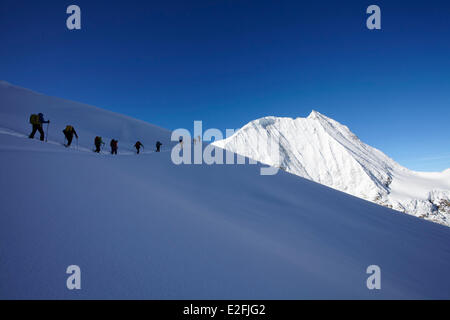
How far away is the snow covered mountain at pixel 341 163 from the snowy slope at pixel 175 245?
103246 mm

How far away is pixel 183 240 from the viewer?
2.25 m

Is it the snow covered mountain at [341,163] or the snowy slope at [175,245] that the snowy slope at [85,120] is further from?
the snow covered mountain at [341,163]

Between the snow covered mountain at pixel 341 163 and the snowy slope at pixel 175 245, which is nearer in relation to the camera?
the snowy slope at pixel 175 245

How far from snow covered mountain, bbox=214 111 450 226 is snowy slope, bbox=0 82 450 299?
103m

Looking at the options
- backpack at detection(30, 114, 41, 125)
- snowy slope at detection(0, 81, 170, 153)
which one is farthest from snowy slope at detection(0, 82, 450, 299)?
snowy slope at detection(0, 81, 170, 153)

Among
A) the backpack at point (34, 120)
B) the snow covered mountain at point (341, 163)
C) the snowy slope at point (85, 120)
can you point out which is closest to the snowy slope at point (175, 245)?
the backpack at point (34, 120)

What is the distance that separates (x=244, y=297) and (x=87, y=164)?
400 centimetres

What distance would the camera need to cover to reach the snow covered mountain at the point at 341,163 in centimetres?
10431

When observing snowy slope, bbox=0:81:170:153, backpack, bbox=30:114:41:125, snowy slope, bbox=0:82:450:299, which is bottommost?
snowy slope, bbox=0:82:450:299

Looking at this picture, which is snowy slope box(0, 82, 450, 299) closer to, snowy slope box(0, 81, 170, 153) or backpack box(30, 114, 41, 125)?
backpack box(30, 114, 41, 125)

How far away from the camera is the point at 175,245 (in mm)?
2113

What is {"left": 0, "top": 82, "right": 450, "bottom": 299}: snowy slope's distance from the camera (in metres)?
1.54
